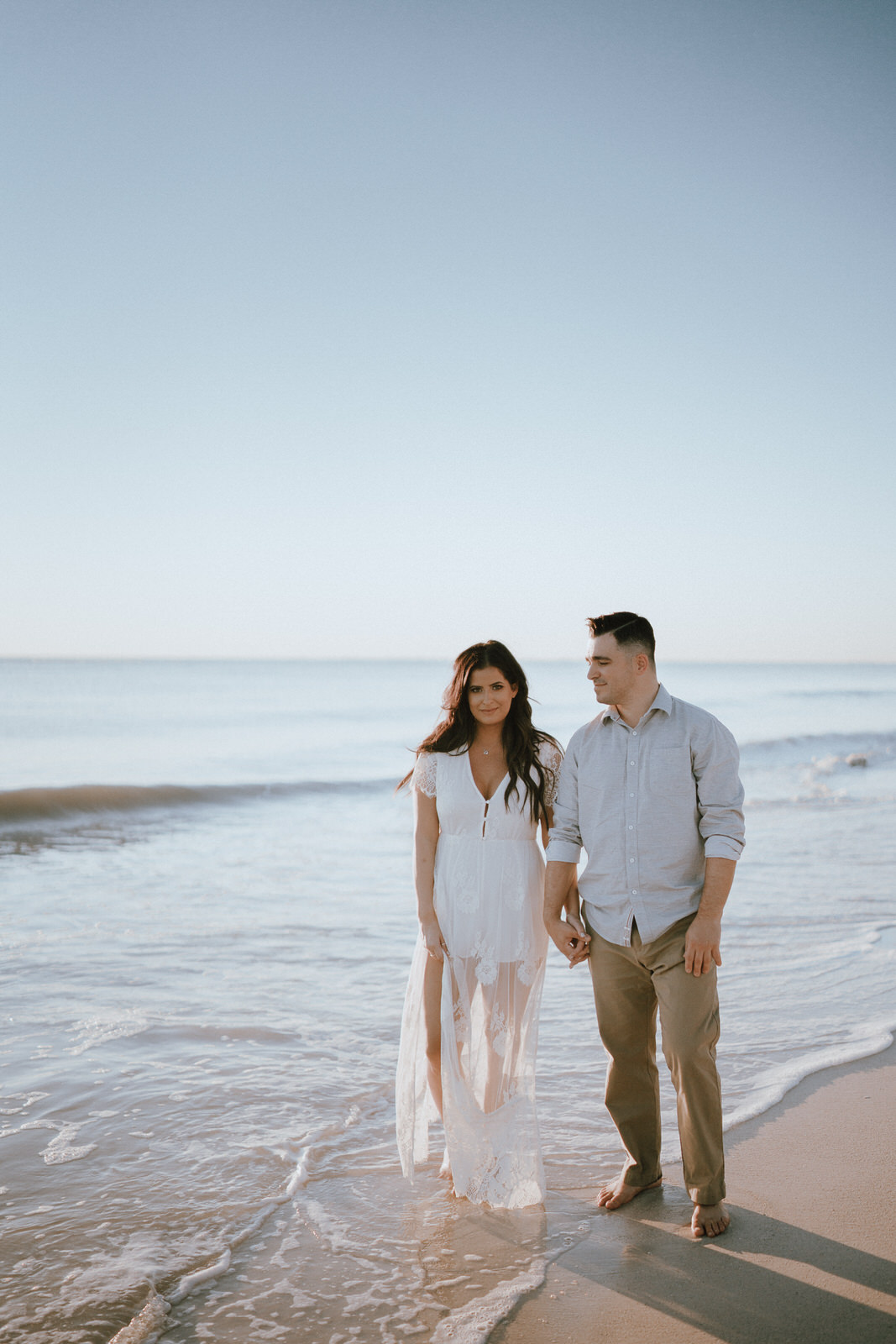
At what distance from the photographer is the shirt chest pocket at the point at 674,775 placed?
3350 millimetres

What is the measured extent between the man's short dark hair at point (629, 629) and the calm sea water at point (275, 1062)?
6.92ft

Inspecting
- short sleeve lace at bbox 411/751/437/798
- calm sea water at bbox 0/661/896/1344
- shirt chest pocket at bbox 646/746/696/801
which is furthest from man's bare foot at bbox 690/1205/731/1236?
short sleeve lace at bbox 411/751/437/798

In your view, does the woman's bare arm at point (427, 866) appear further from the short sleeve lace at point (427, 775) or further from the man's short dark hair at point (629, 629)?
the man's short dark hair at point (629, 629)

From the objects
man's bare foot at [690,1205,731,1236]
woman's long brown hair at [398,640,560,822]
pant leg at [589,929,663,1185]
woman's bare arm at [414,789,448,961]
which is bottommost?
man's bare foot at [690,1205,731,1236]

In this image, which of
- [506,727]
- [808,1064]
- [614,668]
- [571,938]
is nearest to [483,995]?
[571,938]

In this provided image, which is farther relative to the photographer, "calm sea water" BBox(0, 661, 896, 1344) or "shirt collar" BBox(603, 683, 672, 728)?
"shirt collar" BBox(603, 683, 672, 728)

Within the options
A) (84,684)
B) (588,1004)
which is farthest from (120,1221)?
(84,684)

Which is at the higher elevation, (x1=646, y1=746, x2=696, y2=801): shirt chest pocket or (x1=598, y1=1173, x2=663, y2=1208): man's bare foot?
(x1=646, y1=746, x2=696, y2=801): shirt chest pocket

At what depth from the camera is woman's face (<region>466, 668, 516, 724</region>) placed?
3846 millimetres

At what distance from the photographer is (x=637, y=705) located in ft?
11.2

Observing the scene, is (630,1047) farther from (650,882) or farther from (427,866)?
(427,866)

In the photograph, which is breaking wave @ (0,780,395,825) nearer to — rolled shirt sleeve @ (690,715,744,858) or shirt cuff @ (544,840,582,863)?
shirt cuff @ (544,840,582,863)

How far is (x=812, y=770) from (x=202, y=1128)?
1833 centimetres

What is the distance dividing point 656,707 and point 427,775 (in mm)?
1022
